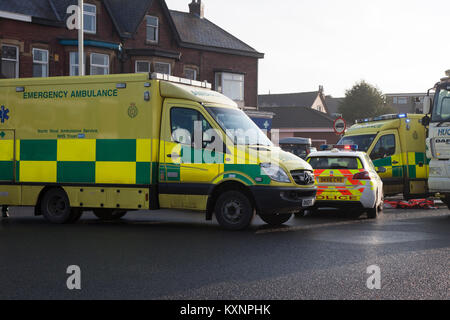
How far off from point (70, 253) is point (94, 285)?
7.15 ft

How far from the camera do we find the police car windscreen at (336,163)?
13.3m

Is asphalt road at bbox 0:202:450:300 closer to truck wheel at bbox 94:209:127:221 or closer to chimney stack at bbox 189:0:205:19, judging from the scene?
truck wheel at bbox 94:209:127:221

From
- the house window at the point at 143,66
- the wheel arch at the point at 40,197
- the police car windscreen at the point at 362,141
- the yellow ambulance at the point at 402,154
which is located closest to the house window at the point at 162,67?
the house window at the point at 143,66

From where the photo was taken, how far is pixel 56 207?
1211 cm

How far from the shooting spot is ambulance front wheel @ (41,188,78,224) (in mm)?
11957

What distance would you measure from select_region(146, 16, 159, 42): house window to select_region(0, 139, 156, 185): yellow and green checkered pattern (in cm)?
2247

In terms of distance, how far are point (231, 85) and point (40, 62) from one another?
13.1 metres

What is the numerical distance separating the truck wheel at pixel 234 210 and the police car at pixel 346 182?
9.76 ft

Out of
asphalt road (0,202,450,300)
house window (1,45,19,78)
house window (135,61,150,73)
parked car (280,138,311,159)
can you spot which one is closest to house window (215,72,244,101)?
parked car (280,138,311,159)

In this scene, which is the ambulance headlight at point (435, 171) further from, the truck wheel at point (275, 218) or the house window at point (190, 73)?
the house window at point (190, 73)

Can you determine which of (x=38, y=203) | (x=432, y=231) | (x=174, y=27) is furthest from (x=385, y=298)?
(x=174, y=27)

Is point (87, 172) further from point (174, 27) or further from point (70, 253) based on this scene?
point (174, 27)

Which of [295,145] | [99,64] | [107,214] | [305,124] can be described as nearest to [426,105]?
[107,214]

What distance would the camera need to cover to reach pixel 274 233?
34.8ft
